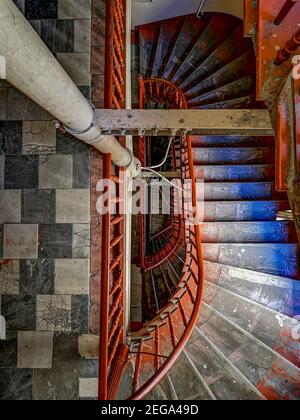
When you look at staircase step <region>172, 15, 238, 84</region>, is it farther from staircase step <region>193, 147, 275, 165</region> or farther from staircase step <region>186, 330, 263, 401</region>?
staircase step <region>186, 330, 263, 401</region>

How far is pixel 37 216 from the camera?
9.37 feet

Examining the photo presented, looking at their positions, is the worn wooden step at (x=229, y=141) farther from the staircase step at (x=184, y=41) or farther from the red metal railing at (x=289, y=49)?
the red metal railing at (x=289, y=49)

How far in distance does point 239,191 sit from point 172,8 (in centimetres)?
370

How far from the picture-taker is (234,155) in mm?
4816

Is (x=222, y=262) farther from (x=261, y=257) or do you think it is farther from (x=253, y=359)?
(x=253, y=359)

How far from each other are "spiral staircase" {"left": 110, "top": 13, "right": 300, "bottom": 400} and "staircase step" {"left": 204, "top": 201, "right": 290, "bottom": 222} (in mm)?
15

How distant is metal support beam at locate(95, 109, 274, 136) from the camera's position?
1911 millimetres

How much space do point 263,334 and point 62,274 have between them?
267cm

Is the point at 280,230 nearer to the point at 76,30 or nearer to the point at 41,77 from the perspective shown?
the point at 76,30

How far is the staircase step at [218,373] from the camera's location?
3457 millimetres

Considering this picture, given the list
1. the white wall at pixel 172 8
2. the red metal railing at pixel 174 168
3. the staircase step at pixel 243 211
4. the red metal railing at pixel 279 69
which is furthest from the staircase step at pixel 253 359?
the white wall at pixel 172 8

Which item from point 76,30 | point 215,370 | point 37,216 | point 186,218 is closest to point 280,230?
point 186,218

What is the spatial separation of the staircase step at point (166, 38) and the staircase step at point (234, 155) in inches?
87.8

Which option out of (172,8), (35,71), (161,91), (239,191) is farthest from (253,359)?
(172,8)
